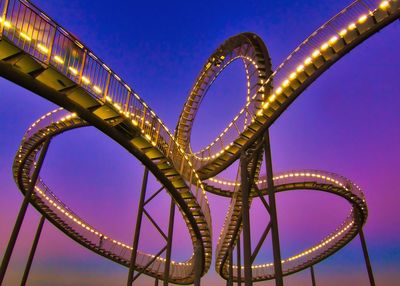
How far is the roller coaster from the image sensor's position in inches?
311

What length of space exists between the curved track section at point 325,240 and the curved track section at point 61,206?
15.0 feet

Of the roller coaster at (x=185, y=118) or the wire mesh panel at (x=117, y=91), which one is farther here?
the wire mesh panel at (x=117, y=91)

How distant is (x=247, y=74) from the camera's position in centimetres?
1897

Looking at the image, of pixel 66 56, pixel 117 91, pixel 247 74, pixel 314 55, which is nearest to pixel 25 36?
pixel 66 56

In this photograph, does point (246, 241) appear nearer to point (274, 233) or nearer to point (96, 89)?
point (274, 233)

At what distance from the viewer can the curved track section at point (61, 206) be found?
1745cm

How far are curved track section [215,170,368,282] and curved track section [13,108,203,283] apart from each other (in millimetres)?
4574

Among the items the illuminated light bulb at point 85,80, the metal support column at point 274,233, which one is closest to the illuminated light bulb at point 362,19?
the metal support column at point 274,233

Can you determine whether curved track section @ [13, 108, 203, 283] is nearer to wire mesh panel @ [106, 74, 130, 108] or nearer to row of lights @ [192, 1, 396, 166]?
wire mesh panel @ [106, 74, 130, 108]

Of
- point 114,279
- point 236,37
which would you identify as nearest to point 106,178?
point 114,279

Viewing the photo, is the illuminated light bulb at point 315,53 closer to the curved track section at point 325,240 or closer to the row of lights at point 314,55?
the row of lights at point 314,55

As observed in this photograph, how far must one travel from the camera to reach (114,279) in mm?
43156

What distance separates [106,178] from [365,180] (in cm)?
3351

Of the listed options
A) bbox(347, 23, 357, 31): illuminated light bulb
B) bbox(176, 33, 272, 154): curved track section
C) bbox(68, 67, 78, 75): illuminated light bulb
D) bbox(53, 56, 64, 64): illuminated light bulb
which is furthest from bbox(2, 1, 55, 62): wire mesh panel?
bbox(347, 23, 357, 31): illuminated light bulb
